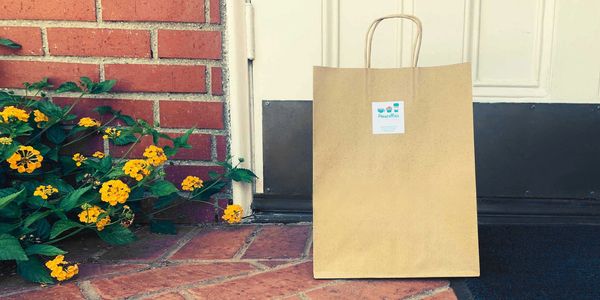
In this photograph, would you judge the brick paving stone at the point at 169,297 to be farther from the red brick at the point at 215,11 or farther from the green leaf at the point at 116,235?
the red brick at the point at 215,11

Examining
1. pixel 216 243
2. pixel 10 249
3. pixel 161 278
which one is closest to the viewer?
pixel 10 249

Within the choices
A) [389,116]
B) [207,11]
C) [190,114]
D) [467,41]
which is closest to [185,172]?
[190,114]

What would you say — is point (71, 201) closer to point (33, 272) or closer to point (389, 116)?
point (33, 272)

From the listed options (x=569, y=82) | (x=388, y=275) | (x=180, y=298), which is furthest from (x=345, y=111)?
(x=569, y=82)

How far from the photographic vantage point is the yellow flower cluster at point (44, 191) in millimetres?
1299

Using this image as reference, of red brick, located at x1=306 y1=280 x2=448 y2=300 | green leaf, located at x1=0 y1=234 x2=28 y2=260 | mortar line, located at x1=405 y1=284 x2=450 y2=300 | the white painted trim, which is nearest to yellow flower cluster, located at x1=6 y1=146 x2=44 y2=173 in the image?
green leaf, located at x1=0 y1=234 x2=28 y2=260

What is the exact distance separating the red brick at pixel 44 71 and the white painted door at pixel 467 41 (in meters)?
0.52

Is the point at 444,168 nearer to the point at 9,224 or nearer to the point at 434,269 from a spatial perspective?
the point at 434,269

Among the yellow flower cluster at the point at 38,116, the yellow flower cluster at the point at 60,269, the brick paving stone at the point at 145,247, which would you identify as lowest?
the brick paving stone at the point at 145,247

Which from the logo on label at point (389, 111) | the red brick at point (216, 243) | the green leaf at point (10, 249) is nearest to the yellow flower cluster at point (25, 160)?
the green leaf at point (10, 249)

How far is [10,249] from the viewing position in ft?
3.81

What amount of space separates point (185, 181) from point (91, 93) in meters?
0.38

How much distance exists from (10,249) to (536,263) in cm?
124

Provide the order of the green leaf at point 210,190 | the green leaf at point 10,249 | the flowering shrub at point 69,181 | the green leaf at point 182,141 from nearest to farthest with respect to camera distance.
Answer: the green leaf at point 10,249 → the flowering shrub at point 69,181 → the green leaf at point 182,141 → the green leaf at point 210,190
